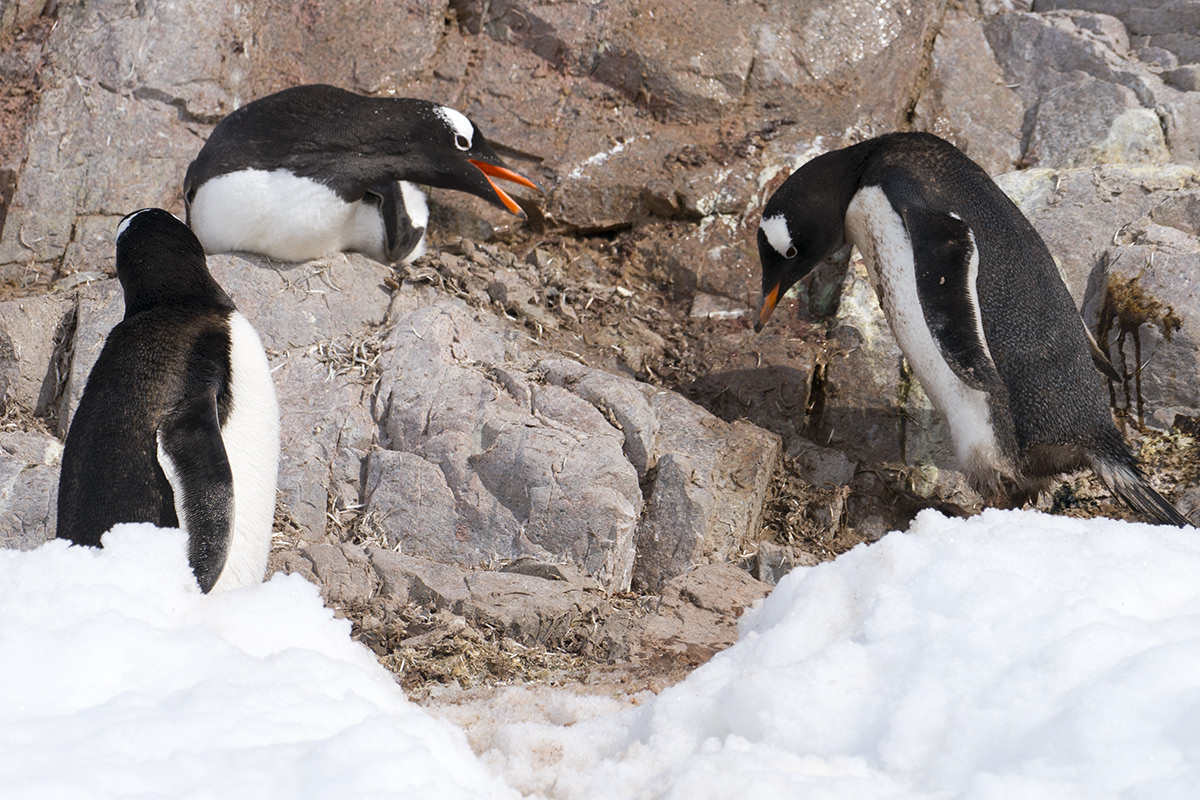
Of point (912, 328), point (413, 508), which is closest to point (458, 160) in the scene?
point (413, 508)

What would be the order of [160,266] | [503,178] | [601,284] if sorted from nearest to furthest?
[160,266] → [503,178] → [601,284]

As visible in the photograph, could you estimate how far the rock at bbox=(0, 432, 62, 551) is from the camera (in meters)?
3.55

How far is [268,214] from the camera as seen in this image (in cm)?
433

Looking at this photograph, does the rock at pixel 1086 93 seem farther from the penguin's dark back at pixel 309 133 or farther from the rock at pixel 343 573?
the rock at pixel 343 573

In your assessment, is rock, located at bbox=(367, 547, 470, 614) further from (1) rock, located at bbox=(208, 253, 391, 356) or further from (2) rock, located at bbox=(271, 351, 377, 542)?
(1) rock, located at bbox=(208, 253, 391, 356)

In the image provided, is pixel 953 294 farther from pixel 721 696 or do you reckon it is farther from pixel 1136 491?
pixel 721 696

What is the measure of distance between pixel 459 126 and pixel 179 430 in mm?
2328

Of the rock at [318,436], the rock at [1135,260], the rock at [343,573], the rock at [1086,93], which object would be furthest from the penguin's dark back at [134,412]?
the rock at [1086,93]

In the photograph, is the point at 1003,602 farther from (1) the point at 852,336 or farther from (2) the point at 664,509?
(1) the point at 852,336

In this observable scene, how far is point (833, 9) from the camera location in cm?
557

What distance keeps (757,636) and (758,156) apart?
3.80 metres

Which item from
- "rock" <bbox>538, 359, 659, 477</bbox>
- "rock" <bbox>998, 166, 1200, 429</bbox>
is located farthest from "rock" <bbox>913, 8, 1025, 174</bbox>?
"rock" <bbox>538, 359, 659, 477</bbox>

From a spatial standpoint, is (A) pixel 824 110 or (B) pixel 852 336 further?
(A) pixel 824 110

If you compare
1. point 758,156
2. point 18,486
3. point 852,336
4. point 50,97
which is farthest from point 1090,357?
point 50,97
